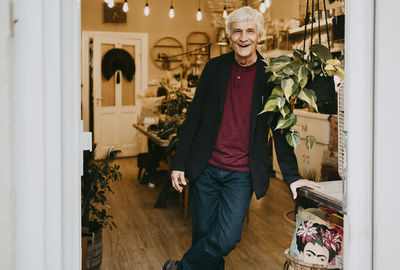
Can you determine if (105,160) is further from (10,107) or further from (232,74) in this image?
(10,107)

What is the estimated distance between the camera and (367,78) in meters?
1.46

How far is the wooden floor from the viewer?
11.3 ft

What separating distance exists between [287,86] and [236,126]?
0.54 meters

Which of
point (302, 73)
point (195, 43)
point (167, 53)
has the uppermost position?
point (195, 43)

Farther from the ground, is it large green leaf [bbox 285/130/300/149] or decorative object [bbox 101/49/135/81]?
decorative object [bbox 101/49/135/81]

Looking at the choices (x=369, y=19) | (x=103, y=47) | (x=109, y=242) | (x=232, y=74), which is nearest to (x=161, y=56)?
(x=103, y=47)

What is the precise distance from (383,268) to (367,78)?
63 centimetres

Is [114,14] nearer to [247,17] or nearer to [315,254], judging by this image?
[247,17]

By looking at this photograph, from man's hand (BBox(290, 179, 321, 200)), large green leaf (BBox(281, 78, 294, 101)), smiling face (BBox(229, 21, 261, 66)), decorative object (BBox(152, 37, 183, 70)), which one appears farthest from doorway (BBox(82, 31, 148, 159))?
large green leaf (BBox(281, 78, 294, 101))

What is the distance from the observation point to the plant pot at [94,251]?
311cm

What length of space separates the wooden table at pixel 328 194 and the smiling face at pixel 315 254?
228 mm

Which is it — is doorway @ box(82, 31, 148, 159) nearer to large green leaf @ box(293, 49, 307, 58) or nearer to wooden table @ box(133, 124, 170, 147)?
wooden table @ box(133, 124, 170, 147)

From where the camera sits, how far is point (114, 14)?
8.56 metres

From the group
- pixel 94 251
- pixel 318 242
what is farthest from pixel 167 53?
pixel 318 242
